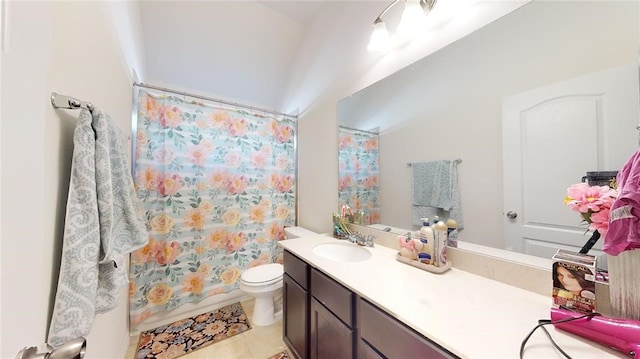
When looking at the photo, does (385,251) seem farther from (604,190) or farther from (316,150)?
(316,150)

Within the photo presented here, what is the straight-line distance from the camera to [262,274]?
6.16ft

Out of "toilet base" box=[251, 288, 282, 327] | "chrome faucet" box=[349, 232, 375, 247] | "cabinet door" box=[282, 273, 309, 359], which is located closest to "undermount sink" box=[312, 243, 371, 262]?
"chrome faucet" box=[349, 232, 375, 247]

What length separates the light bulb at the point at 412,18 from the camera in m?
1.20

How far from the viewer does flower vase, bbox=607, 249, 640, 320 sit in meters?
0.63

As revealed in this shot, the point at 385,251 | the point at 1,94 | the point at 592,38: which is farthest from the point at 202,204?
the point at 592,38

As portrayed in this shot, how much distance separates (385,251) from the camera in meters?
1.40

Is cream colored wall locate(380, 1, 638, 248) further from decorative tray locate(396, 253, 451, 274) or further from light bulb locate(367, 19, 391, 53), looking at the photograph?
light bulb locate(367, 19, 391, 53)

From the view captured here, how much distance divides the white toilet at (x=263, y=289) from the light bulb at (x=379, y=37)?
1875 millimetres

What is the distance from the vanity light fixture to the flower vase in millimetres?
1294

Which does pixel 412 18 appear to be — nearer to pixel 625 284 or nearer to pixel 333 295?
pixel 625 284

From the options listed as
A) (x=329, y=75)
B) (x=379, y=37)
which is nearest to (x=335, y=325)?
(x=379, y=37)

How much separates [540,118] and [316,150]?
157cm

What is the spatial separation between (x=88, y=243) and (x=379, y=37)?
1.71 metres

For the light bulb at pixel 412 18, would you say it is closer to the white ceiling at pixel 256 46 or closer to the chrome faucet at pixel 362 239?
the white ceiling at pixel 256 46
